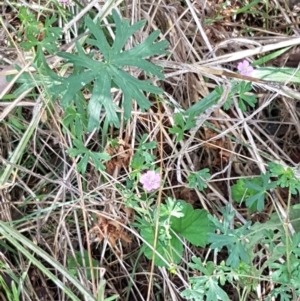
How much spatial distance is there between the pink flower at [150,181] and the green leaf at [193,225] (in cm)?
13

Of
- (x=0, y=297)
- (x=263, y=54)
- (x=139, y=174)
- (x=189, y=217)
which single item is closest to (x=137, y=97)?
(x=139, y=174)

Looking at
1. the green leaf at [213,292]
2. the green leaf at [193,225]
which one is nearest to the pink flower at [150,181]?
the green leaf at [193,225]

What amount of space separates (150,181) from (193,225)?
0.21m

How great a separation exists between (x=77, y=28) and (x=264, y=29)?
58 cm

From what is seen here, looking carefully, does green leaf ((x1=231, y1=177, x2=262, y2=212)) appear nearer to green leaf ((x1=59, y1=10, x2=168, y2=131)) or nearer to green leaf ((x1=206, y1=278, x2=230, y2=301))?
green leaf ((x1=206, y1=278, x2=230, y2=301))

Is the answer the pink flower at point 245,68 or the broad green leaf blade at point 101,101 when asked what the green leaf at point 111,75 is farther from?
the pink flower at point 245,68

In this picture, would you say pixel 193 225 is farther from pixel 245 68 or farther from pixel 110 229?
pixel 245 68

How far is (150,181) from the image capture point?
4.37ft

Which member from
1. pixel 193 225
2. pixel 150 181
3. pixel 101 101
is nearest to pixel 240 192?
pixel 193 225

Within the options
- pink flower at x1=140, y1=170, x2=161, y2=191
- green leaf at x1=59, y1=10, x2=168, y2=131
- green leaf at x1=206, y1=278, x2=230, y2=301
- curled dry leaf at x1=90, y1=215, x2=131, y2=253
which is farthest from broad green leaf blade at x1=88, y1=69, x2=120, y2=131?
green leaf at x1=206, y1=278, x2=230, y2=301

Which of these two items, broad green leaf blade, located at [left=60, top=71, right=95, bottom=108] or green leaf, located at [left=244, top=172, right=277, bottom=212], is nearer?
broad green leaf blade, located at [left=60, top=71, right=95, bottom=108]

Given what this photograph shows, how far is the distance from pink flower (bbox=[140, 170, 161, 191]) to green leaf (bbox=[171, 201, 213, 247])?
13cm

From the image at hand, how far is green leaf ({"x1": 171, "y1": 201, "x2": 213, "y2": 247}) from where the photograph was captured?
4.70ft

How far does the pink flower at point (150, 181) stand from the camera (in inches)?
52.5
